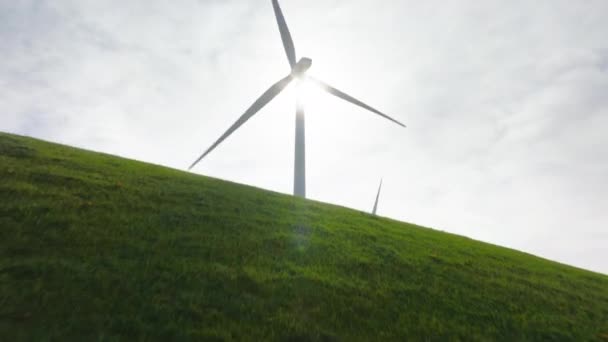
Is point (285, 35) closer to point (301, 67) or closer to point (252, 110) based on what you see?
point (301, 67)

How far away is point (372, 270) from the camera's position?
35.9 ft

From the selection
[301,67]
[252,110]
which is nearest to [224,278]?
[252,110]

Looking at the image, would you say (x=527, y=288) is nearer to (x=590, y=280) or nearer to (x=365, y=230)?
(x=365, y=230)

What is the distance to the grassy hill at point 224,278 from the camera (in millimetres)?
6117

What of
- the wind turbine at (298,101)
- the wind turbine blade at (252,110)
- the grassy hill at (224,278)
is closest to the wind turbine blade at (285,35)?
the wind turbine at (298,101)

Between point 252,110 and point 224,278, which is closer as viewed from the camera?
point 224,278

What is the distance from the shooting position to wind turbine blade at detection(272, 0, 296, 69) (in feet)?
104

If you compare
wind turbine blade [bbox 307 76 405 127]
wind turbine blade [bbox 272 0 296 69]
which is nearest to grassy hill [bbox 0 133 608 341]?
wind turbine blade [bbox 307 76 405 127]

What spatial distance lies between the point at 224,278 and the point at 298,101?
25.1 meters

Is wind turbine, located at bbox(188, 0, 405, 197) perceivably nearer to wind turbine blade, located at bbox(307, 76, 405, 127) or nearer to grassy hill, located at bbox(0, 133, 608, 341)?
wind turbine blade, located at bbox(307, 76, 405, 127)

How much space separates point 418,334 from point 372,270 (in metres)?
3.81

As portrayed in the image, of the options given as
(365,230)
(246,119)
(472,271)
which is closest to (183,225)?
(365,230)

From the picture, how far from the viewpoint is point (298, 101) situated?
31.4 meters

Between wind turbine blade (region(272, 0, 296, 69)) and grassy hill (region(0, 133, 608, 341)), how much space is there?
71.6 ft
